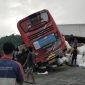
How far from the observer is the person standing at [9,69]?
7582 mm

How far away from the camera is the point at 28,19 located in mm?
26359

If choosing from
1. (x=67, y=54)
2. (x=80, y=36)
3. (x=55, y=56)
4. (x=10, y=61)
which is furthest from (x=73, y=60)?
(x=10, y=61)

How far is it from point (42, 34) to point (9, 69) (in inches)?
739

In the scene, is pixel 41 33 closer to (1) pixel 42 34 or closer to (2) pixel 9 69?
(1) pixel 42 34

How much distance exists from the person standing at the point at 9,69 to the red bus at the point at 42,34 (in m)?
18.5

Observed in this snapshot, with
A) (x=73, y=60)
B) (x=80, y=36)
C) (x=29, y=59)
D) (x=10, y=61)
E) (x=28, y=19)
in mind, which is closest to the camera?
(x=10, y=61)

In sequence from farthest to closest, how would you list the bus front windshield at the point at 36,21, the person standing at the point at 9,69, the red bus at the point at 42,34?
1. the bus front windshield at the point at 36,21
2. the red bus at the point at 42,34
3. the person standing at the point at 9,69

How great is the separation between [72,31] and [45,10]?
1285 centimetres

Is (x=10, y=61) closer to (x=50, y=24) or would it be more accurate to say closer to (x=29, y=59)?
(x=29, y=59)

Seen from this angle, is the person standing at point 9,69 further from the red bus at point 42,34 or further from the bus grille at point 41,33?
the bus grille at point 41,33

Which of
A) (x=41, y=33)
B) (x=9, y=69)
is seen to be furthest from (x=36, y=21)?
(x=9, y=69)

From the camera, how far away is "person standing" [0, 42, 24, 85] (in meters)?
7.58

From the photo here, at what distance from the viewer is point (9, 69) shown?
761 centimetres

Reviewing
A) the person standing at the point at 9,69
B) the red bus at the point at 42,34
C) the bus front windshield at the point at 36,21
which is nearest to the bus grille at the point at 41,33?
the red bus at the point at 42,34
